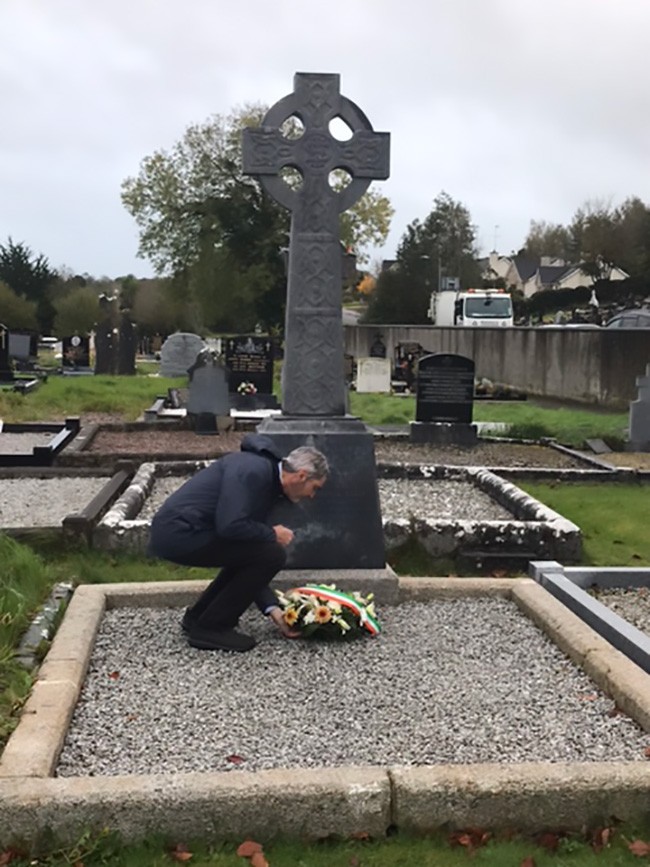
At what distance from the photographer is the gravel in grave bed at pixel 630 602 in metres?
5.72

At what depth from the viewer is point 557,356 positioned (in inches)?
914

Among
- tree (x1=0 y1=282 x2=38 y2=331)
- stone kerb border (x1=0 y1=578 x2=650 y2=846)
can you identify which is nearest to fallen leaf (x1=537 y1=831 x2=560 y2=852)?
stone kerb border (x1=0 y1=578 x2=650 y2=846)

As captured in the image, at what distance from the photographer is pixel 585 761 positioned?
3570mm

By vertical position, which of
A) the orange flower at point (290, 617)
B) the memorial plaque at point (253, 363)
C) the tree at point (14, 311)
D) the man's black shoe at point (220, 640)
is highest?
the tree at point (14, 311)

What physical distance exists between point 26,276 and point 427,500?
211 ft

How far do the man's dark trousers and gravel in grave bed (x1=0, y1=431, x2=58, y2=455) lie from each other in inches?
325

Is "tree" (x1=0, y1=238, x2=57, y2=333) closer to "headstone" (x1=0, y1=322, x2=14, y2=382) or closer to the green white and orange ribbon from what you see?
"headstone" (x1=0, y1=322, x2=14, y2=382)

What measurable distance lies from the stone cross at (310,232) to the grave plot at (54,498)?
2054 mm

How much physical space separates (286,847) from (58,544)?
4362 millimetres

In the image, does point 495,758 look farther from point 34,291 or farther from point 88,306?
point 34,291

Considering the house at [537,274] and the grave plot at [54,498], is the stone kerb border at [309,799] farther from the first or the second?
the house at [537,274]

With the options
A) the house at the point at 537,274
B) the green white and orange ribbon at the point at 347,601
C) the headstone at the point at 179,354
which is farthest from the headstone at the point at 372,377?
the house at the point at 537,274

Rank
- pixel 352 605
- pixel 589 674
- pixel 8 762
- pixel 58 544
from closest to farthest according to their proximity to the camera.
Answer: pixel 8 762, pixel 589 674, pixel 352 605, pixel 58 544

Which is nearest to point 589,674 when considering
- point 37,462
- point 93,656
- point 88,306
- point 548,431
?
point 93,656
